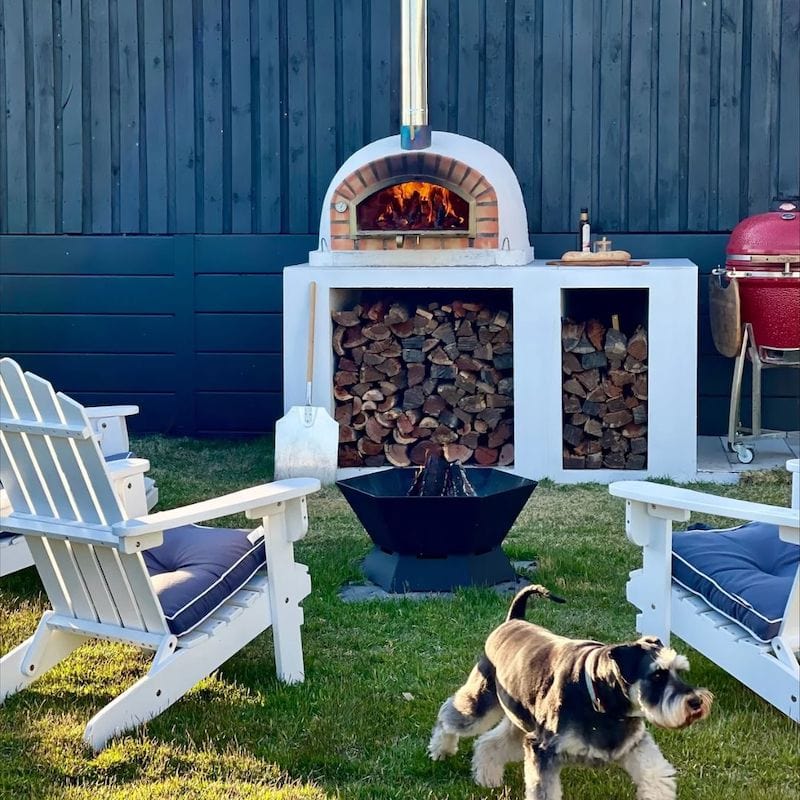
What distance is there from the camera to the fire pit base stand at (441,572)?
172 inches

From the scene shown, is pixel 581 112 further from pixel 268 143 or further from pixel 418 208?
pixel 268 143

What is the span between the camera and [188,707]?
11.0ft

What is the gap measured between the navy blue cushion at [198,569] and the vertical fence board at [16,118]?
4.38 meters

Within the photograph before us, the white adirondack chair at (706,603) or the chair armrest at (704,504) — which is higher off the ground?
the chair armrest at (704,504)

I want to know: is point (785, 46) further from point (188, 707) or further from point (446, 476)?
point (188, 707)

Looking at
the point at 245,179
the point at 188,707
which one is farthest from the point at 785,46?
the point at 188,707

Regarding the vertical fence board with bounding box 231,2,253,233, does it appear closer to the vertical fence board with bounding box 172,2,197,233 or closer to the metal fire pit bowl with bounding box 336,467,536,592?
the vertical fence board with bounding box 172,2,197,233

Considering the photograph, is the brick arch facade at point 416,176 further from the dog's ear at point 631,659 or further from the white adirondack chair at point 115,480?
the dog's ear at point 631,659

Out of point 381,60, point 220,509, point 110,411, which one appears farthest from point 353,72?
point 220,509

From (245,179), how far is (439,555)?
364 cm

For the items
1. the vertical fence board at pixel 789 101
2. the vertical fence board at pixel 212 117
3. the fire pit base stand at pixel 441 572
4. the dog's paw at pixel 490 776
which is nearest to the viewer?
the dog's paw at pixel 490 776

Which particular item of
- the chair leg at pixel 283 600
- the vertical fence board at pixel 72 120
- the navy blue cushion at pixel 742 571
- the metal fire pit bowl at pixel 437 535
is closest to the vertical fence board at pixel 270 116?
the vertical fence board at pixel 72 120

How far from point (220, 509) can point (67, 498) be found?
0.37 metres

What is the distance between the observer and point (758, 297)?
246 inches
